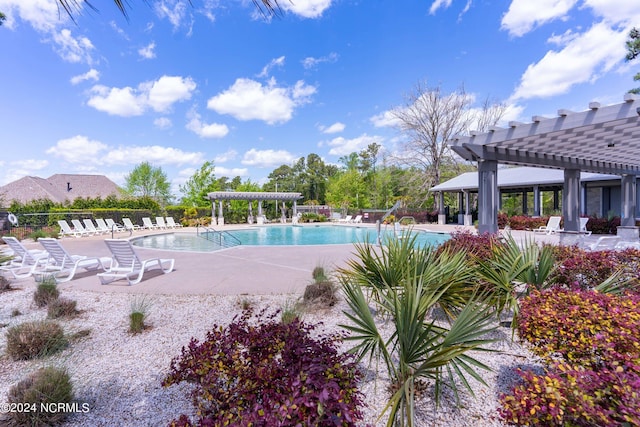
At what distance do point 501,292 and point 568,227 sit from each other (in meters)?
10.1

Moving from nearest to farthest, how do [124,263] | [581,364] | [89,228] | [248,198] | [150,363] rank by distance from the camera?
[581,364]
[150,363]
[124,263]
[89,228]
[248,198]

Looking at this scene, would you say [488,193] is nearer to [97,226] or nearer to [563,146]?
[563,146]

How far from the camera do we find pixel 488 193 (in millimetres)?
8289

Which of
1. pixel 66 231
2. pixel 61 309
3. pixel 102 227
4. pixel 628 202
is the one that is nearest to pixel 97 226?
pixel 102 227

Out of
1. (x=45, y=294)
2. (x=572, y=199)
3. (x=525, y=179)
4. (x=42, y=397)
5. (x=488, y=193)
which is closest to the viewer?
(x=42, y=397)

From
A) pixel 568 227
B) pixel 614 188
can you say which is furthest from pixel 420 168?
pixel 568 227

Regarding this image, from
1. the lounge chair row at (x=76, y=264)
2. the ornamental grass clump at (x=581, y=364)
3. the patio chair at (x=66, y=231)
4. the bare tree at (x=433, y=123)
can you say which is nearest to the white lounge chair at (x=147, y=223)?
the patio chair at (x=66, y=231)

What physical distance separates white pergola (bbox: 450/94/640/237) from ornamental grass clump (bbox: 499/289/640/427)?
16.4 feet

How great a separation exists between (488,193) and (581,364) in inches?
270

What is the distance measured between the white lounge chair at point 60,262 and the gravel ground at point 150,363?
2.13 m

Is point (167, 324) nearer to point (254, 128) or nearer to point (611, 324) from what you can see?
point (611, 324)

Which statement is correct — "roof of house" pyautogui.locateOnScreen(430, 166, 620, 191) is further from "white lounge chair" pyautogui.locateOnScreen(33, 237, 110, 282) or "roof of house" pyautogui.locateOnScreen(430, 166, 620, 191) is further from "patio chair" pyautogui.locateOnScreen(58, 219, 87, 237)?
"patio chair" pyautogui.locateOnScreen(58, 219, 87, 237)

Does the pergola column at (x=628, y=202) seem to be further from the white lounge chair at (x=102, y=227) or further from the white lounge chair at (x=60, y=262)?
the white lounge chair at (x=102, y=227)

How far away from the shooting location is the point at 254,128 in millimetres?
42844
